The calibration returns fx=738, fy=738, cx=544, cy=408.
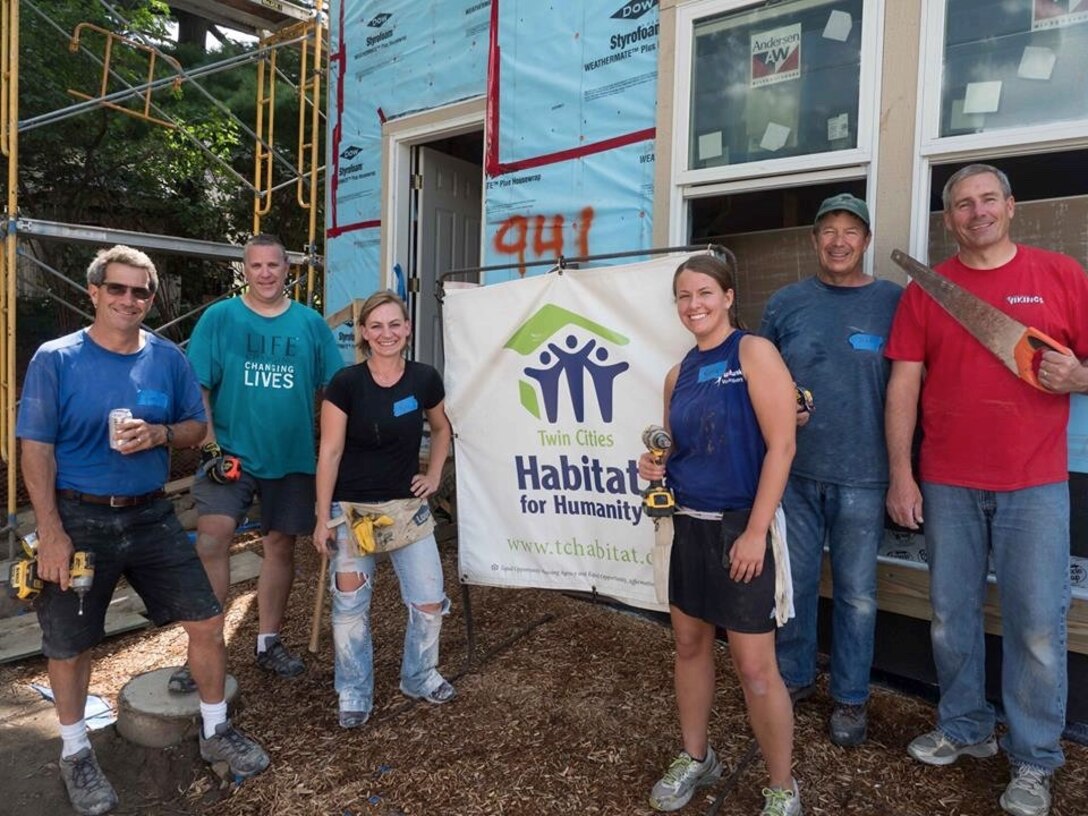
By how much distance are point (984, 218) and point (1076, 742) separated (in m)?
1.94

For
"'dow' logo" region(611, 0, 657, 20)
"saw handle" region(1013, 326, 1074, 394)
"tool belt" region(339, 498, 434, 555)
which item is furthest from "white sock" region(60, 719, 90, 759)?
"'dow' logo" region(611, 0, 657, 20)

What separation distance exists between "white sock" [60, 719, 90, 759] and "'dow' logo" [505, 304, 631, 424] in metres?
1.98

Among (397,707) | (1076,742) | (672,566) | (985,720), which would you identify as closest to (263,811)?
(397,707)

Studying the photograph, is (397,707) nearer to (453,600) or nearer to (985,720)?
(453,600)

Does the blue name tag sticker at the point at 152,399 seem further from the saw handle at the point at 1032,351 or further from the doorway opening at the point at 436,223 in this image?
the doorway opening at the point at 436,223

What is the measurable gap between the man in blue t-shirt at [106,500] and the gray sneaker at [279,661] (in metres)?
0.64

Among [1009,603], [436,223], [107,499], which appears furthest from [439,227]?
[1009,603]

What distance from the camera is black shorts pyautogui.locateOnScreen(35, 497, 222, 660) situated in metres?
2.49

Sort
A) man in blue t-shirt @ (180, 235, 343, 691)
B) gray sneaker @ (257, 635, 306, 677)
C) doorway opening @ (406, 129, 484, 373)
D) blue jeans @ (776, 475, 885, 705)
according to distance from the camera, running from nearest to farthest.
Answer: blue jeans @ (776, 475, 885, 705), man in blue t-shirt @ (180, 235, 343, 691), gray sneaker @ (257, 635, 306, 677), doorway opening @ (406, 129, 484, 373)

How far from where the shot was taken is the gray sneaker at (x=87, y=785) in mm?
2539

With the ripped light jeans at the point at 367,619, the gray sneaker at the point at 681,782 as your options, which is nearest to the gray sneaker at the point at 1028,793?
the gray sneaker at the point at 681,782

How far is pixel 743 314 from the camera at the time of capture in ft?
12.5

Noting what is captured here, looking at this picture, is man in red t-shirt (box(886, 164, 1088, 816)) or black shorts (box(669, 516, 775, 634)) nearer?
black shorts (box(669, 516, 775, 634))

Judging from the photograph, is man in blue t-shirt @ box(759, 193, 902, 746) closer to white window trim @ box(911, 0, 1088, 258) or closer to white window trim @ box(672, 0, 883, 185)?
white window trim @ box(911, 0, 1088, 258)
